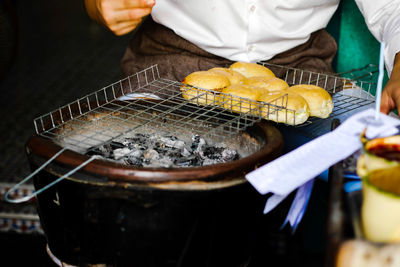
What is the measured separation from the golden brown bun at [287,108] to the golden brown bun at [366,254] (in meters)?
0.82

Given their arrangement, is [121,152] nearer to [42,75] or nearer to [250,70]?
[250,70]

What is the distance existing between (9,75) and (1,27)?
1357 mm

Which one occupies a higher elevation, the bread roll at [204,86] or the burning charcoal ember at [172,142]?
the bread roll at [204,86]

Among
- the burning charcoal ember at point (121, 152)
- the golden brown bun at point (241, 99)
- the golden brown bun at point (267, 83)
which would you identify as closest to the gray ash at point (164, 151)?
the burning charcoal ember at point (121, 152)

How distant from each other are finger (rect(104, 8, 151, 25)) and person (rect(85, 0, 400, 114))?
0.18m

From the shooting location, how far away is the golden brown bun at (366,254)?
2.78 feet

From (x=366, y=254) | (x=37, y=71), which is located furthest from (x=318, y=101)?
(x=37, y=71)

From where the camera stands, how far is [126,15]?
1857 mm

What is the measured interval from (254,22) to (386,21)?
65 cm

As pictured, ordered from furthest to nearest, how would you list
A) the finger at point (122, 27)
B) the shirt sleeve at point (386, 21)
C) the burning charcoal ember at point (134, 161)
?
the shirt sleeve at point (386, 21)
the finger at point (122, 27)
the burning charcoal ember at point (134, 161)

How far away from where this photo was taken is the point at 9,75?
566 centimetres

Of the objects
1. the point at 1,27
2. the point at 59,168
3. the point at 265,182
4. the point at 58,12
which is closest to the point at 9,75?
the point at 1,27

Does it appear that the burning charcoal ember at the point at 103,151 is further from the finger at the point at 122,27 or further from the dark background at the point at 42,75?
the dark background at the point at 42,75

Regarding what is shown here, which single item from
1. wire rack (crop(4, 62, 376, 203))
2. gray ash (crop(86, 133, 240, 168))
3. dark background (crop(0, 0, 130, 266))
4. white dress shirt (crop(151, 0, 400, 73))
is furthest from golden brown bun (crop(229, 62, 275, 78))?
dark background (crop(0, 0, 130, 266))
